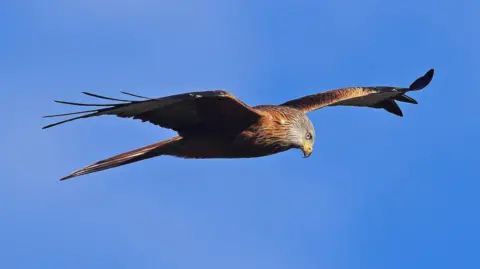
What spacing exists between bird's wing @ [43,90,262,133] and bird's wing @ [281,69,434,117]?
1693 mm

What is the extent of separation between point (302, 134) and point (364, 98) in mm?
2967

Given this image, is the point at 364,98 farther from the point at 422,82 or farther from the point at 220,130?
the point at 220,130

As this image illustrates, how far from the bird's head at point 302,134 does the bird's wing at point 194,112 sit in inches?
20.1

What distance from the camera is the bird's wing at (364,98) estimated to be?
49.0 ft

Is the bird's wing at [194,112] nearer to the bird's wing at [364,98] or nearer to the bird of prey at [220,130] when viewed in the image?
the bird of prey at [220,130]

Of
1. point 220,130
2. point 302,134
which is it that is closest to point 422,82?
point 302,134

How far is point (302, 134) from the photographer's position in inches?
526

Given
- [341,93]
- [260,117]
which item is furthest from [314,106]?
[260,117]

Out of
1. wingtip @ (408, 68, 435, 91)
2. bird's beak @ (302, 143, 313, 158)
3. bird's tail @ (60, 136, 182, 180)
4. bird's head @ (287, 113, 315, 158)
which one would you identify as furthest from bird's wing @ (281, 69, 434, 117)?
bird's tail @ (60, 136, 182, 180)

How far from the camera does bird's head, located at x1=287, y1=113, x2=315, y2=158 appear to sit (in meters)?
13.2

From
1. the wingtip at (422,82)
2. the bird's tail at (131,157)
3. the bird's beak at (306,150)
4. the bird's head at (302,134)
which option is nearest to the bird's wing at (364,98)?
the wingtip at (422,82)

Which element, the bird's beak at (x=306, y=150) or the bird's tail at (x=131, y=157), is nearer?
the bird's tail at (x=131, y=157)

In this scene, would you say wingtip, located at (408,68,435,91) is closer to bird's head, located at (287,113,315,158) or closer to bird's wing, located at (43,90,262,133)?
bird's head, located at (287,113,315,158)

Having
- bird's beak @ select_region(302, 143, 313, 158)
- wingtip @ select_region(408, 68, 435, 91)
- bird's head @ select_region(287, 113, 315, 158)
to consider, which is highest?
wingtip @ select_region(408, 68, 435, 91)
